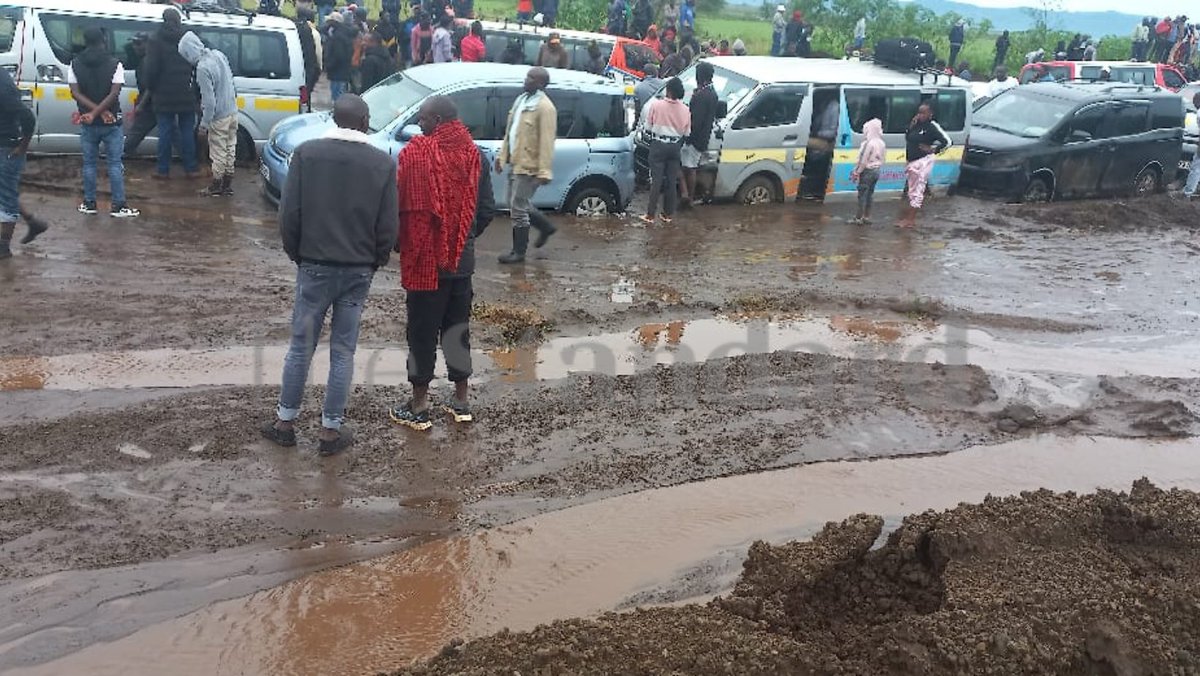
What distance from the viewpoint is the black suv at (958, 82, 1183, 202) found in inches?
570

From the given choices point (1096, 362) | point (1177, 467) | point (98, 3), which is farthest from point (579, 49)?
point (1177, 467)

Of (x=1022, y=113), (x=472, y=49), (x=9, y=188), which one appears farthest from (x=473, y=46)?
(x=9, y=188)

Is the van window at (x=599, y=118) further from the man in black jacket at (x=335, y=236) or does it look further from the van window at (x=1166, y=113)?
the van window at (x=1166, y=113)

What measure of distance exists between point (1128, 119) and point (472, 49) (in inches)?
390

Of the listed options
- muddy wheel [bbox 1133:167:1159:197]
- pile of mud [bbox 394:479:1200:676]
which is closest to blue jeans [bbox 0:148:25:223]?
pile of mud [bbox 394:479:1200:676]

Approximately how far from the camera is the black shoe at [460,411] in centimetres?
598

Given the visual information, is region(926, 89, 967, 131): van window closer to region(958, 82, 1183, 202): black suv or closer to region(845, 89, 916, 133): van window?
region(845, 89, 916, 133): van window

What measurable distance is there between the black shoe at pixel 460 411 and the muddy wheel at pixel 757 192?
7.36 metres

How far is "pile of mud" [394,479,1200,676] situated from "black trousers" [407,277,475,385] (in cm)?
219

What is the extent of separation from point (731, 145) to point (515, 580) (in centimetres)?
859

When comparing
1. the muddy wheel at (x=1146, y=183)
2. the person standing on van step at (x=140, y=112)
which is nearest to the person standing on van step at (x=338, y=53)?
the person standing on van step at (x=140, y=112)

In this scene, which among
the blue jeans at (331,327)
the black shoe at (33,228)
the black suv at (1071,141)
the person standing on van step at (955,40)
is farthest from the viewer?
the person standing on van step at (955,40)

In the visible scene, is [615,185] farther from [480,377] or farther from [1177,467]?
[1177,467]

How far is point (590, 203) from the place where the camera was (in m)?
11.4
